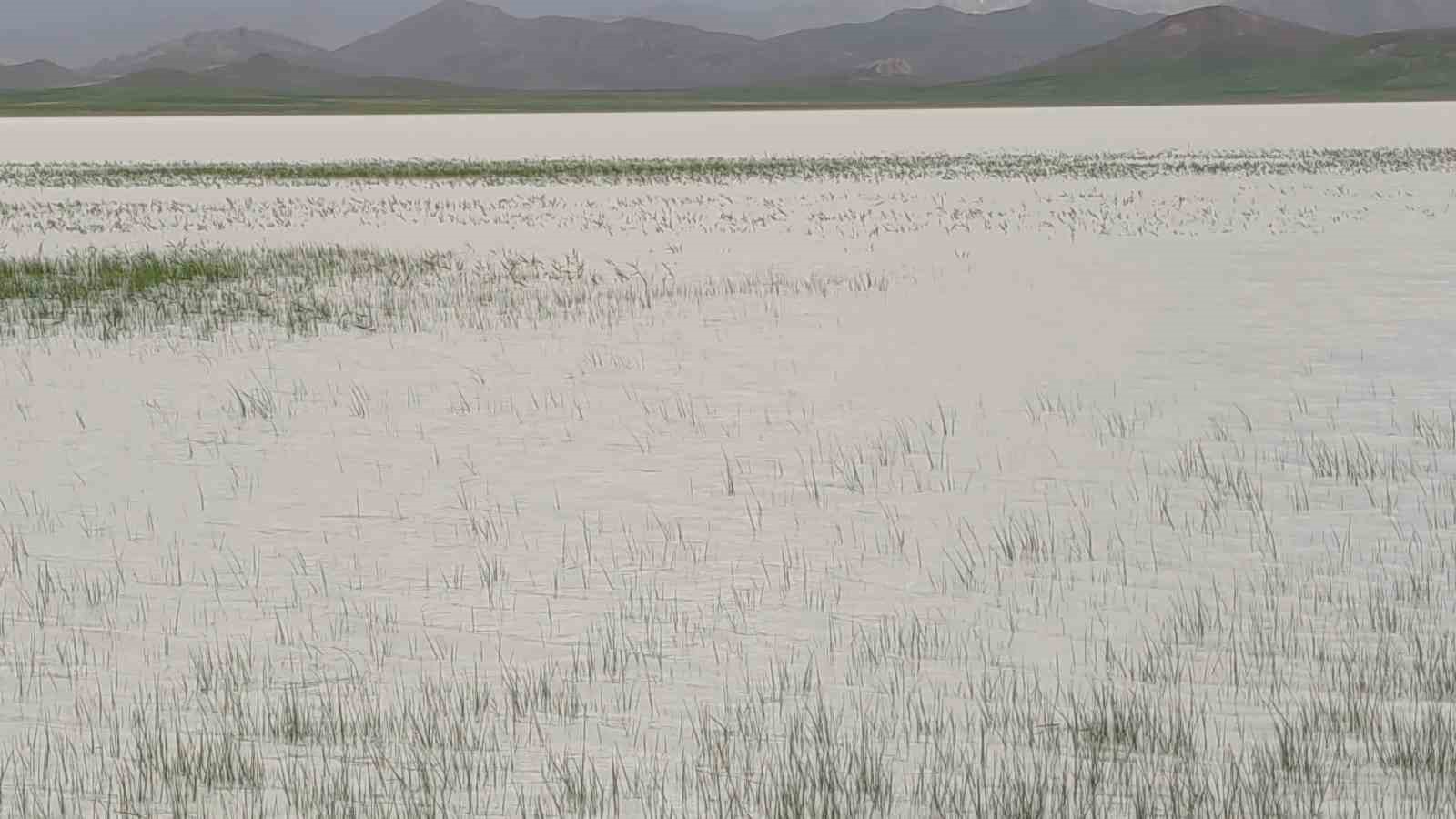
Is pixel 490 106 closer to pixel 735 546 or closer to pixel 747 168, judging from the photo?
pixel 747 168

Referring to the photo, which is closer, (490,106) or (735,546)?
(735,546)

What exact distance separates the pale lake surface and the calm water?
47617mm

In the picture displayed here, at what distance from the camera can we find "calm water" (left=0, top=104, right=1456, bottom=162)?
226 feet

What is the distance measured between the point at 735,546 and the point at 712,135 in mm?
81738

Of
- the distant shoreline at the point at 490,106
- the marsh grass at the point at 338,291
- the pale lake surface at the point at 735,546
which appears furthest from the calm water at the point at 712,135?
the pale lake surface at the point at 735,546

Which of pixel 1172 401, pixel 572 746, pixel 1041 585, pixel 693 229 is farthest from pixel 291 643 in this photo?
pixel 693 229

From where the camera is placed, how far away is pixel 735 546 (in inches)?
359

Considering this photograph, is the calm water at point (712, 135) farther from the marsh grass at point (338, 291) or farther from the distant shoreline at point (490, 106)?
the marsh grass at point (338, 291)

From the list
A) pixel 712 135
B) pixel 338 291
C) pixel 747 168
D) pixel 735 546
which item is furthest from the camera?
pixel 712 135

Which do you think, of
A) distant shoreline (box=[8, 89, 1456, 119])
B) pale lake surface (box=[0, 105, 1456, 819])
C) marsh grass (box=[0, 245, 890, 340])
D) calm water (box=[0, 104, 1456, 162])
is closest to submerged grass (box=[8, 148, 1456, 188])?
calm water (box=[0, 104, 1456, 162])

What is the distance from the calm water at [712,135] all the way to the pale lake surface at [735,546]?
47.6 metres

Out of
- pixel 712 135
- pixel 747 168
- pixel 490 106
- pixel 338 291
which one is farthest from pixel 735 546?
pixel 490 106

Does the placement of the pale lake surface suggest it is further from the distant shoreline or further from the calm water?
the distant shoreline

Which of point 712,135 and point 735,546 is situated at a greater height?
point 712,135
